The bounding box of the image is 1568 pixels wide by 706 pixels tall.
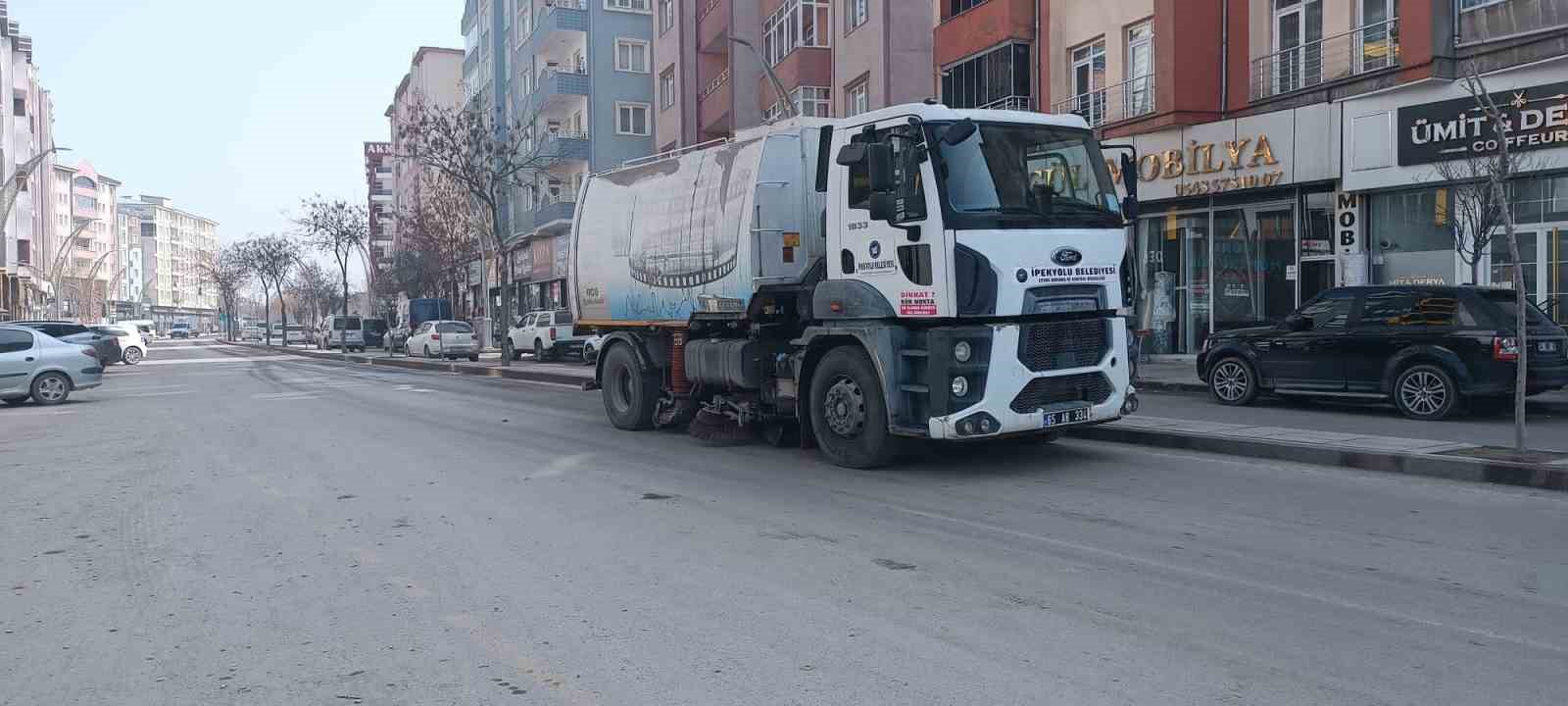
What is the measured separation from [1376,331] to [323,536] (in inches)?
483

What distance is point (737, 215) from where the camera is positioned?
11398mm

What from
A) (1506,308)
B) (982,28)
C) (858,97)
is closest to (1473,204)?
(1506,308)

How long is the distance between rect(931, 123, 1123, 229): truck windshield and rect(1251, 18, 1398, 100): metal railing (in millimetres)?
12229

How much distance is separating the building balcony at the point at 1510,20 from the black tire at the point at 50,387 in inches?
1019

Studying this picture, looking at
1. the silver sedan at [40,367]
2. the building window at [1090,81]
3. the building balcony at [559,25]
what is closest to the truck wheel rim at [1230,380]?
the building window at [1090,81]

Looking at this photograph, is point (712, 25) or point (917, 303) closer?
point (917, 303)

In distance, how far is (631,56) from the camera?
49.4m

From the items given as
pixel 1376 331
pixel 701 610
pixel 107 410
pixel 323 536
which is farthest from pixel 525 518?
pixel 107 410

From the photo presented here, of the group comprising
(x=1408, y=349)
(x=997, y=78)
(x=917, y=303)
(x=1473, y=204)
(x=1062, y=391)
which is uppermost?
(x=997, y=78)

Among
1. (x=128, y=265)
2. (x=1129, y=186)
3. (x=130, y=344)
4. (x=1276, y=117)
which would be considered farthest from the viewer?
(x=128, y=265)

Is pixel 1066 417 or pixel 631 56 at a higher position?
pixel 631 56

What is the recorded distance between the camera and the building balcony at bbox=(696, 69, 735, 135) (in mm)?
38938

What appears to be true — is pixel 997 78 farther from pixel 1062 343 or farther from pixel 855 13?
pixel 1062 343

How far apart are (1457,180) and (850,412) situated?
1201 cm
